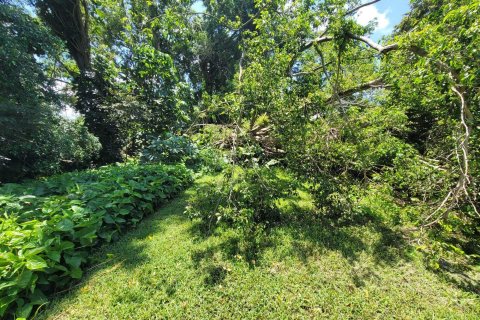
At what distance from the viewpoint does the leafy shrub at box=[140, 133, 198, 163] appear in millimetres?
6312

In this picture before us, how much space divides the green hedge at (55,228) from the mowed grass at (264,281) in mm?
216

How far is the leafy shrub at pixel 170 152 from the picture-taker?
631cm

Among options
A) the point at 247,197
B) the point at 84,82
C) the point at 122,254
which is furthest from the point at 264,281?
the point at 84,82

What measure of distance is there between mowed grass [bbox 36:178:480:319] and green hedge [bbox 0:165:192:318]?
0.22m

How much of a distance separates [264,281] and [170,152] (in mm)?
5122

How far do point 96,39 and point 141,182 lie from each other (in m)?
13.4

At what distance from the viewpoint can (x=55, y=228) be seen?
7.12ft

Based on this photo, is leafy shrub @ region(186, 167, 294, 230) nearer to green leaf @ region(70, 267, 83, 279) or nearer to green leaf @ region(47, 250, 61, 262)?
green leaf @ region(70, 267, 83, 279)

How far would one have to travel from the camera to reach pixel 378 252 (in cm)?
272

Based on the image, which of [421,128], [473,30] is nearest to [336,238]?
[473,30]

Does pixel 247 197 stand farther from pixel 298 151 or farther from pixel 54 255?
pixel 54 255

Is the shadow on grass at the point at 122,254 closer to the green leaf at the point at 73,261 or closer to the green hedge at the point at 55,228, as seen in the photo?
the green hedge at the point at 55,228

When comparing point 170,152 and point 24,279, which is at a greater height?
point 170,152

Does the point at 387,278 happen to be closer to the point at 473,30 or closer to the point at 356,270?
the point at 356,270
